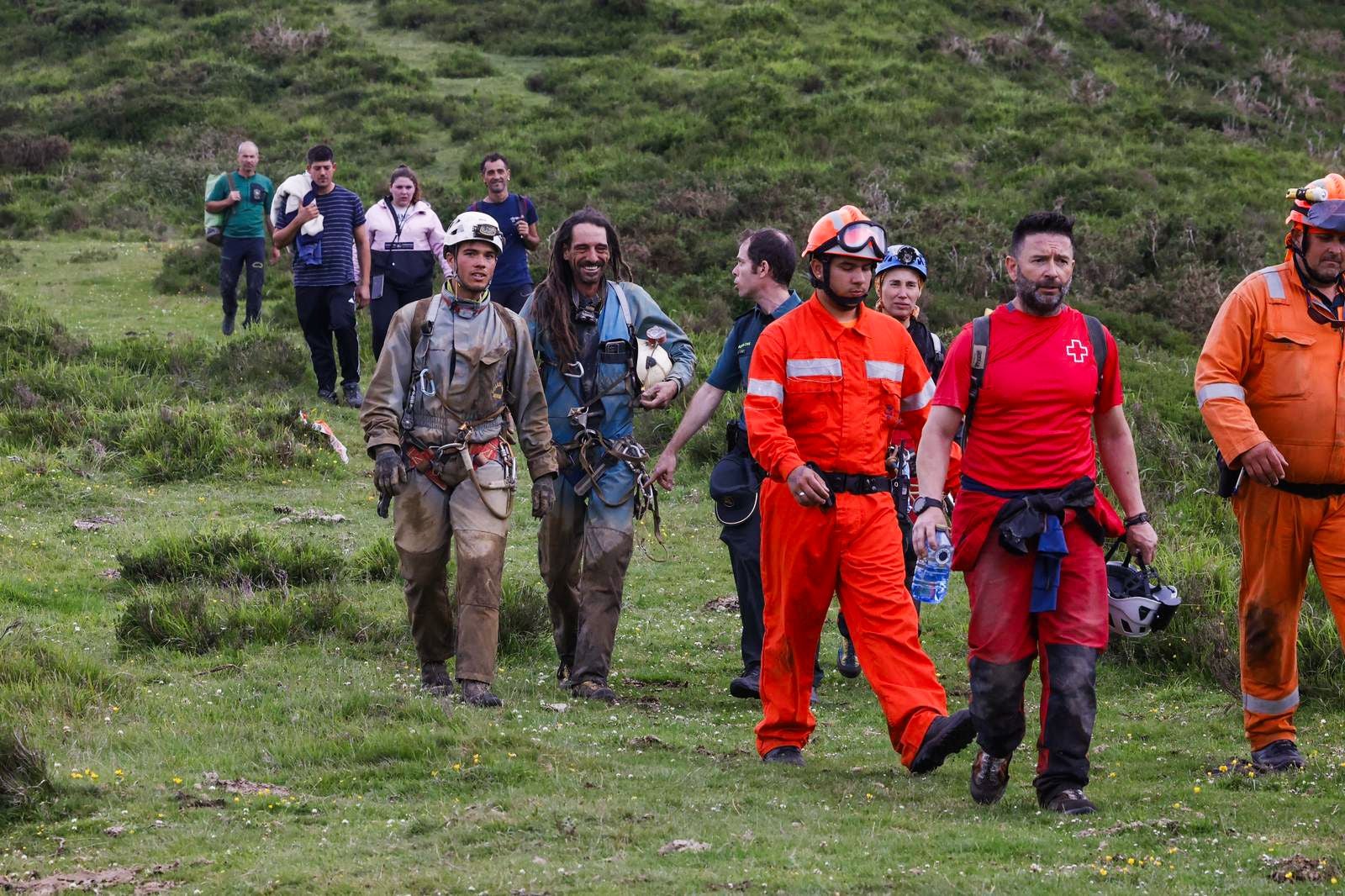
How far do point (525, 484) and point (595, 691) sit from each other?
6.12 metres

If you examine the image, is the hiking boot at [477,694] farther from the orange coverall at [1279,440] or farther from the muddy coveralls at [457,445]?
the orange coverall at [1279,440]

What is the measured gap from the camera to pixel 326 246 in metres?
14.7

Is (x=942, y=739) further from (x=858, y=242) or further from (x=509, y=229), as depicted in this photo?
(x=509, y=229)

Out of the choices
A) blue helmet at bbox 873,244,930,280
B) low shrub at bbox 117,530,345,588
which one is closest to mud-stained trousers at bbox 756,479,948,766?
blue helmet at bbox 873,244,930,280

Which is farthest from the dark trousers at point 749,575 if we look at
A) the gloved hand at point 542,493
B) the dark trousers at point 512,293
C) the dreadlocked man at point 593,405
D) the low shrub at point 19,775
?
the dark trousers at point 512,293

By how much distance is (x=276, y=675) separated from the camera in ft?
26.2

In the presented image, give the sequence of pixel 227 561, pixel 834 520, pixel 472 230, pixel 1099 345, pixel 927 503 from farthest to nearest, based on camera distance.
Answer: pixel 227 561
pixel 472 230
pixel 834 520
pixel 1099 345
pixel 927 503

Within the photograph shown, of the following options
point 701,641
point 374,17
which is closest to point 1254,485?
point 701,641

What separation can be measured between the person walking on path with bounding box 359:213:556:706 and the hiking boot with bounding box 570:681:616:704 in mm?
507

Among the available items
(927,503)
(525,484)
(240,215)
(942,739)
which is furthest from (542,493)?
(240,215)

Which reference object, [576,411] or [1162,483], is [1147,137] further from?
[576,411]

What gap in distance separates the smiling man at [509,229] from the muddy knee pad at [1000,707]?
8.78 metres

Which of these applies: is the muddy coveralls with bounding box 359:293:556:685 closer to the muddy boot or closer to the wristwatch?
the muddy boot

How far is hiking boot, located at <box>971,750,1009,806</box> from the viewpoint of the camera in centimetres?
591
